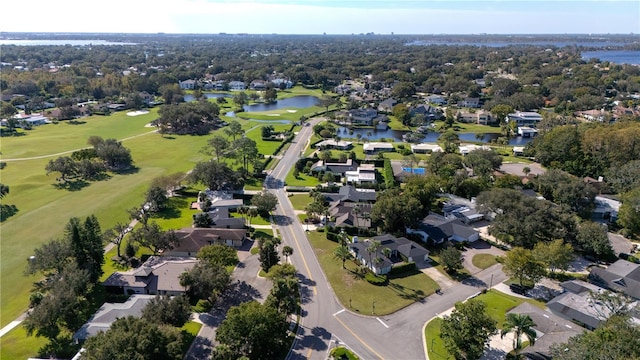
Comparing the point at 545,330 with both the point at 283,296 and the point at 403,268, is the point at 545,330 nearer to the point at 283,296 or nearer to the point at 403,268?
the point at 403,268

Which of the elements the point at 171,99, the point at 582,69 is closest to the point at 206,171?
the point at 171,99

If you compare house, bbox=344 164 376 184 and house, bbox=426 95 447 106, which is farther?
house, bbox=426 95 447 106

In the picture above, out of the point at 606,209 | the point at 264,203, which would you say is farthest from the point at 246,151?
the point at 606,209

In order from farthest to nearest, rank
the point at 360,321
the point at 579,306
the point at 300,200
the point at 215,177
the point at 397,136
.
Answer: the point at 397,136 → the point at 300,200 → the point at 215,177 → the point at 360,321 → the point at 579,306

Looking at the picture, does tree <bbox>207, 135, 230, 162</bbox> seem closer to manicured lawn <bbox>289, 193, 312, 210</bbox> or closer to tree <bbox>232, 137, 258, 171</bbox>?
tree <bbox>232, 137, 258, 171</bbox>

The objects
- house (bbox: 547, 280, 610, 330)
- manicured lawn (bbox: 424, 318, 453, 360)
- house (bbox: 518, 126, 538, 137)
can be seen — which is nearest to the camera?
manicured lawn (bbox: 424, 318, 453, 360)

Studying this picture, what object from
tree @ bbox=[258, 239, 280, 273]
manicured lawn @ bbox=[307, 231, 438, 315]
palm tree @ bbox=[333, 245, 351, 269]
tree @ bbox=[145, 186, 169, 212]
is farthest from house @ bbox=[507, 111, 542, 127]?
tree @ bbox=[145, 186, 169, 212]
